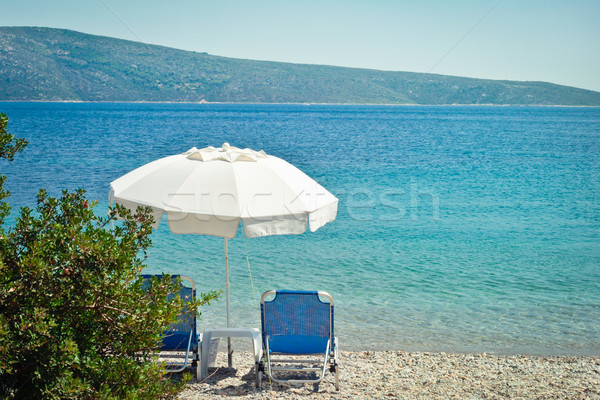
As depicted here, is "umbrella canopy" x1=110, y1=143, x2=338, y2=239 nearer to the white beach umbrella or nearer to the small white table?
the white beach umbrella

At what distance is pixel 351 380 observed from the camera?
543 centimetres

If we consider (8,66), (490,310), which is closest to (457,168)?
(490,310)

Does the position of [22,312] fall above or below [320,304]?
above

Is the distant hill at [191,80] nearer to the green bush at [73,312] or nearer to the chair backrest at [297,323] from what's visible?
the chair backrest at [297,323]

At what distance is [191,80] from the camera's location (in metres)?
166

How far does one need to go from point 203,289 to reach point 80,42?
178 meters

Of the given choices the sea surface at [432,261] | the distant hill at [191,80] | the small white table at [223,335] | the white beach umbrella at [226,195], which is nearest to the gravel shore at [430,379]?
the small white table at [223,335]

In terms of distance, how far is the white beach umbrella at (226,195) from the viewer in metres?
4.52

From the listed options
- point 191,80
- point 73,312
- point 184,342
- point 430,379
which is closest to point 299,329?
point 184,342

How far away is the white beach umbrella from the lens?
4.52 meters

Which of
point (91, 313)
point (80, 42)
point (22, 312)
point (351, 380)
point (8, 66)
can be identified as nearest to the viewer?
point (22, 312)

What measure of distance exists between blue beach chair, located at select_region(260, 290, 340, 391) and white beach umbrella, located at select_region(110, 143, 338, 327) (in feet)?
2.76

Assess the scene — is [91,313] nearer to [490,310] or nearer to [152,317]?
[152,317]

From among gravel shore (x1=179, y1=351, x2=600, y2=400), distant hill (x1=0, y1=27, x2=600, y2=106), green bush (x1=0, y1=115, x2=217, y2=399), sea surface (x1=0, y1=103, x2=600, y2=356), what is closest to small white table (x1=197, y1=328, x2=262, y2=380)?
gravel shore (x1=179, y1=351, x2=600, y2=400)
